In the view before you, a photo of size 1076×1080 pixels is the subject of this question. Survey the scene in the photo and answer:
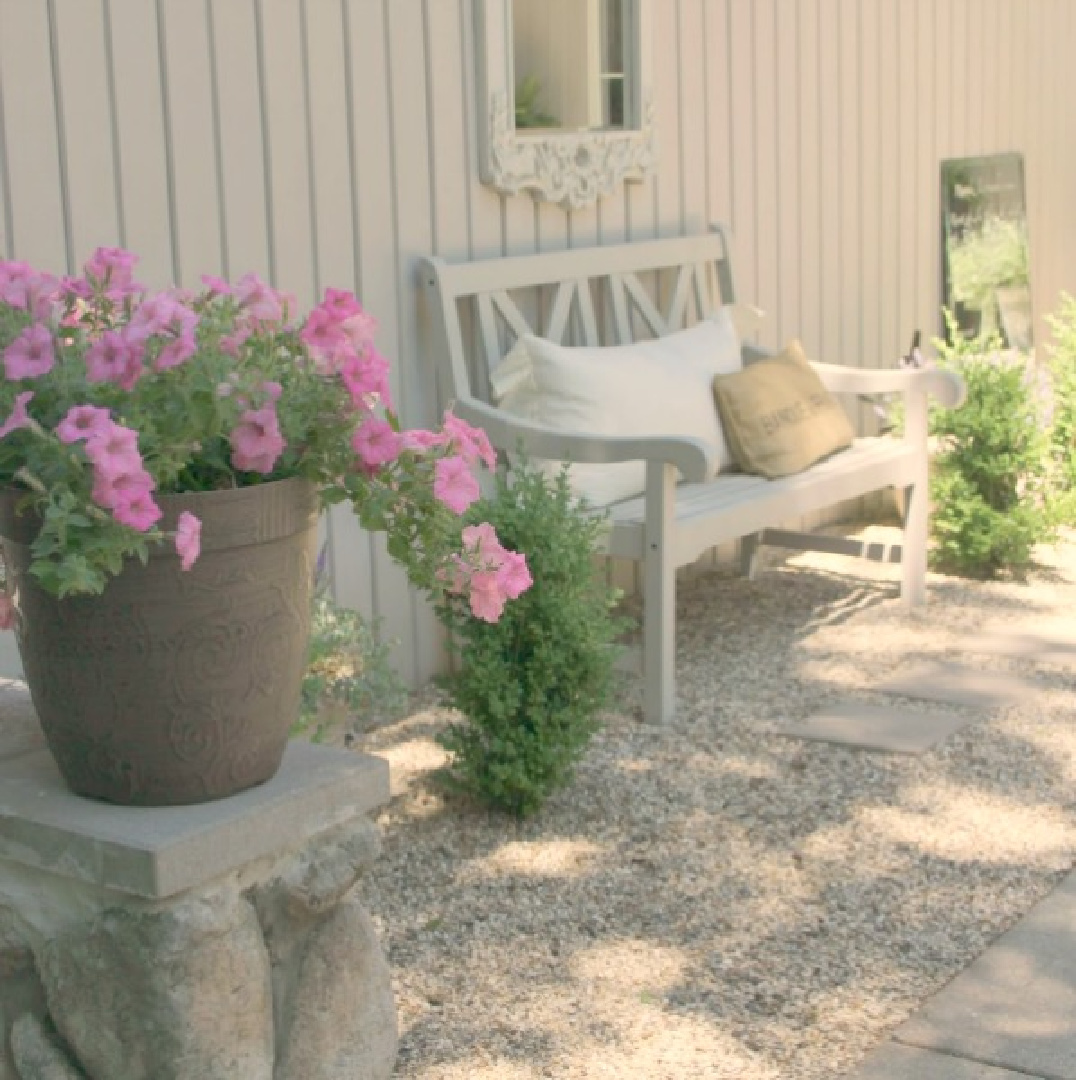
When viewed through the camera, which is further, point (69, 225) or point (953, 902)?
point (69, 225)

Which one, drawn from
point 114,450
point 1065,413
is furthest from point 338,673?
point 1065,413

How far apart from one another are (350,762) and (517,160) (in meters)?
3.09

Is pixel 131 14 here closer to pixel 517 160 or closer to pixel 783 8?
pixel 517 160

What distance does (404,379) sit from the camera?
16.3 ft

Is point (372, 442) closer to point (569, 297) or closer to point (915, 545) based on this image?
point (569, 297)

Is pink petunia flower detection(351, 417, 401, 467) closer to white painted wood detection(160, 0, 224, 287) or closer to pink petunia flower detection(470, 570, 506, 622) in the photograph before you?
pink petunia flower detection(470, 570, 506, 622)

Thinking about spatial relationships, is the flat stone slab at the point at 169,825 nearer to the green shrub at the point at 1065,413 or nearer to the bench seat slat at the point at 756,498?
the bench seat slat at the point at 756,498

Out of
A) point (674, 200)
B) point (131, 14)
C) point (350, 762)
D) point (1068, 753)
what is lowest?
point (1068, 753)

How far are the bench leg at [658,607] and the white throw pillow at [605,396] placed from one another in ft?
0.92

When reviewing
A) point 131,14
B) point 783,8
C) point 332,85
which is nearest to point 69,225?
point 131,14

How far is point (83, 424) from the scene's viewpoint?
6.49 feet

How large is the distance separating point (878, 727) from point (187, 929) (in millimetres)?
2815

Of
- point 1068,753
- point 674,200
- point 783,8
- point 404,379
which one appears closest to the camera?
point 1068,753

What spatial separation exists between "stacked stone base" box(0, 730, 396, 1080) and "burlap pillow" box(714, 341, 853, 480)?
126 inches
